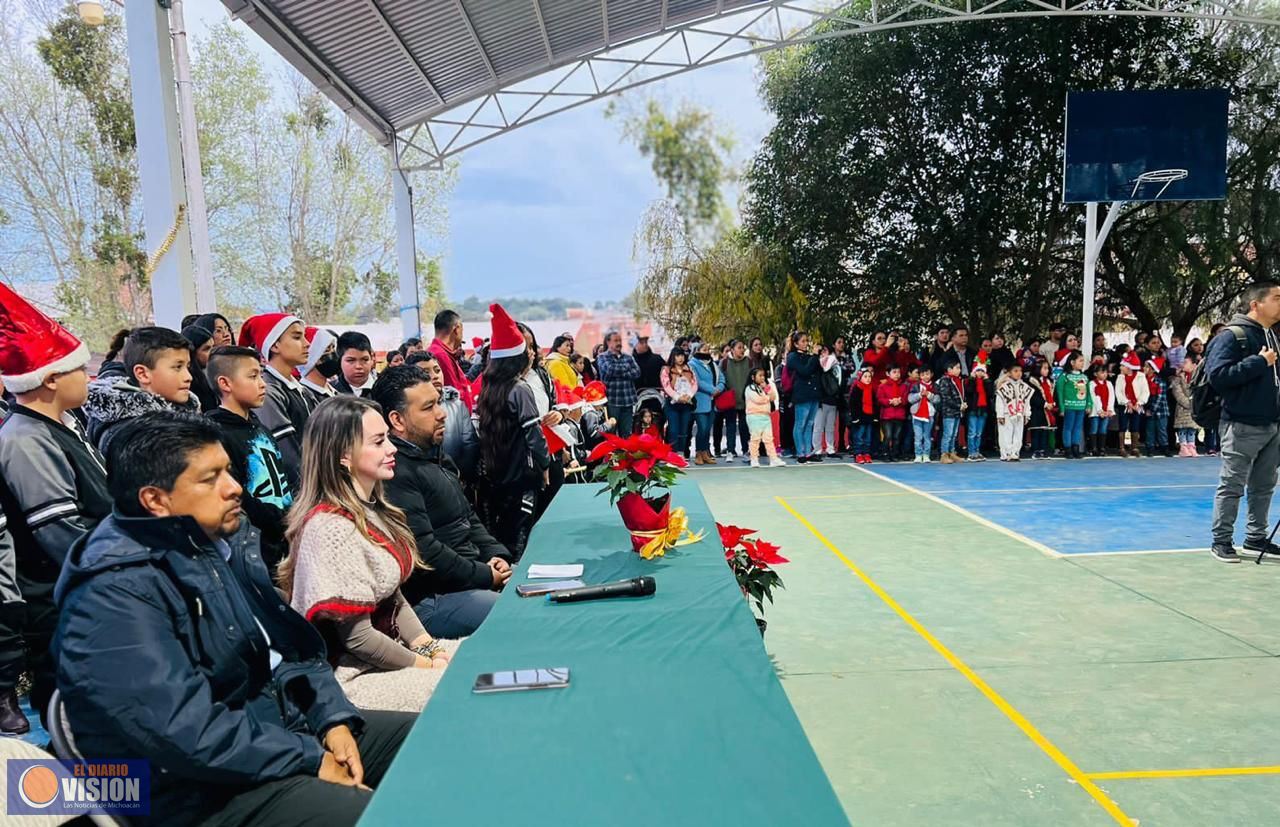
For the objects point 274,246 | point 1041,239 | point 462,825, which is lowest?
point 462,825

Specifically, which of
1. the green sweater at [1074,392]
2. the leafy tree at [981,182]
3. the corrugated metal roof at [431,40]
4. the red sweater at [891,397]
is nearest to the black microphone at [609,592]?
the corrugated metal roof at [431,40]

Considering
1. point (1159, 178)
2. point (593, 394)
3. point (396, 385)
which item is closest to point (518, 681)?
point (396, 385)

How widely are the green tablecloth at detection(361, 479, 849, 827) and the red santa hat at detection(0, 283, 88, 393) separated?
1812 mm

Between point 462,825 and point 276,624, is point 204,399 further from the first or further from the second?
point 462,825

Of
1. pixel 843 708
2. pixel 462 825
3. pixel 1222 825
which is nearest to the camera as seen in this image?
pixel 462 825

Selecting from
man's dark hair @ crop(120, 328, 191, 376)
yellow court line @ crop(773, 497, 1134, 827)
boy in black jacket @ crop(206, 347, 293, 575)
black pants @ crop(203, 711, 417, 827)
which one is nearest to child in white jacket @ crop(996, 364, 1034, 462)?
yellow court line @ crop(773, 497, 1134, 827)

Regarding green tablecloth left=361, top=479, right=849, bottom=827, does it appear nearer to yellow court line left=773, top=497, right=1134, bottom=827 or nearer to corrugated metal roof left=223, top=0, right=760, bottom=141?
yellow court line left=773, top=497, right=1134, bottom=827

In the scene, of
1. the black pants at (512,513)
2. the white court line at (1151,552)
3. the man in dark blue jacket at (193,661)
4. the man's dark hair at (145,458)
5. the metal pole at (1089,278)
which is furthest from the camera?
the metal pole at (1089,278)

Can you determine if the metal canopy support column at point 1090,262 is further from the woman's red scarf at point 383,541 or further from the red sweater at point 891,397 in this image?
the woman's red scarf at point 383,541

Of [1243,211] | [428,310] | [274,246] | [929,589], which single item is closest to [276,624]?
[929,589]

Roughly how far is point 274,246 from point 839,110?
18.3 metres

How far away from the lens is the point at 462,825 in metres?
1.38

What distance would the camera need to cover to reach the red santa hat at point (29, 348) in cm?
280

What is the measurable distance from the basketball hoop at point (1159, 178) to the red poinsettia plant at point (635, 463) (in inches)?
453
